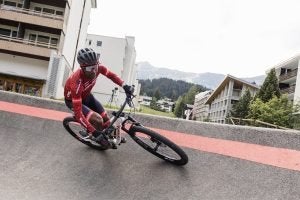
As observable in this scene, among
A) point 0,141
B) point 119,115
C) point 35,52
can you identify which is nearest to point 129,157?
point 119,115

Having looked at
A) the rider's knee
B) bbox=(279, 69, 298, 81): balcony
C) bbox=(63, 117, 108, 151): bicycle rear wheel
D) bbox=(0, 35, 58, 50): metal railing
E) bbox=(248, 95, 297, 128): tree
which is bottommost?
bbox=(63, 117, 108, 151): bicycle rear wheel

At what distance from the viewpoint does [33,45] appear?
40469 mm

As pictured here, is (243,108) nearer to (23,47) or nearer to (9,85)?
(9,85)

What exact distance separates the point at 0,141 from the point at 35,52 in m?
33.1

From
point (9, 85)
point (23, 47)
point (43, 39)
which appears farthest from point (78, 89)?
point (43, 39)

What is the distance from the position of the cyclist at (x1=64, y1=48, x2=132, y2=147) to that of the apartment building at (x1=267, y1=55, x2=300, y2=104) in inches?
1959

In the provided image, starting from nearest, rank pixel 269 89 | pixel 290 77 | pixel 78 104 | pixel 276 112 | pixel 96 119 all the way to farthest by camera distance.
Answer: pixel 78 104 < pixel 96 119 < pixel 276 112 < pixel 269 89 < pixel 290 77

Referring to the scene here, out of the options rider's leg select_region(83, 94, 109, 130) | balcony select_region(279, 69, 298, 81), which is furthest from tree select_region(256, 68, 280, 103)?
rider's leg select_region(83, 94, 109, 130)

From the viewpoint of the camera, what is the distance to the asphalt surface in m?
5.68

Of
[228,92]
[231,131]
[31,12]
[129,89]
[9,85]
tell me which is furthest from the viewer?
[228,92]

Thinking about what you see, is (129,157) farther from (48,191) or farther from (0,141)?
(0,141)

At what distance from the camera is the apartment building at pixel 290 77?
187ft

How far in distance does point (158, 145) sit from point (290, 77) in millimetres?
58747

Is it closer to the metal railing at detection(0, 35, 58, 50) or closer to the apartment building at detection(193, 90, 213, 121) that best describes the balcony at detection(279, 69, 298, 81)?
the metal railing at detection(0, 35, 58, 50)
